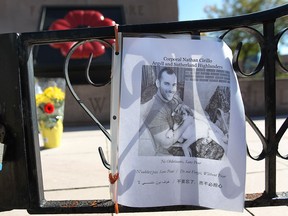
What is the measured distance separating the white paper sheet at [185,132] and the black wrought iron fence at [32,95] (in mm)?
91

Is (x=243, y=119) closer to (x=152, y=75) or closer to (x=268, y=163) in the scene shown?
(x=268, y=163)

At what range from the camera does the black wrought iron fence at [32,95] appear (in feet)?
5.74

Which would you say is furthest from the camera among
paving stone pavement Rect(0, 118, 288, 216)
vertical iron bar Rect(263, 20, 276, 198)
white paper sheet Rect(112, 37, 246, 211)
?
paving stone pavement Rect(0, 118, 288, 216)

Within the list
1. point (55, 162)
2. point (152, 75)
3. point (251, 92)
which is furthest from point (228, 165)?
point (251, 92)

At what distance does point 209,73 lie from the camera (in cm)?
168

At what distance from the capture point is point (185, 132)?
A: 5.55 feet

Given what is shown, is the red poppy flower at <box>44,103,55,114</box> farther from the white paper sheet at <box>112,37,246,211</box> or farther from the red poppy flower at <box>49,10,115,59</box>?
the red poppy flower at <box>49,10,115,59</box>

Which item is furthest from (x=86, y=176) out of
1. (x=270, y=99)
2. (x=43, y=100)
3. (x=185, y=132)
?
(x=270, y=99)

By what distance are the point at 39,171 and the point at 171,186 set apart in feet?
2.29

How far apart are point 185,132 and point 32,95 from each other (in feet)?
2.62

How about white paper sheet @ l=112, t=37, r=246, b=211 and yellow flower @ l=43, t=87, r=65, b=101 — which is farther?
yellow flower @ l=43, t=87, r=65, b=101

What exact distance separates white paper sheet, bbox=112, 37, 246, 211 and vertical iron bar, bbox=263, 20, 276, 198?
8.6 inches

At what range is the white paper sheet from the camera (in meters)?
1.67

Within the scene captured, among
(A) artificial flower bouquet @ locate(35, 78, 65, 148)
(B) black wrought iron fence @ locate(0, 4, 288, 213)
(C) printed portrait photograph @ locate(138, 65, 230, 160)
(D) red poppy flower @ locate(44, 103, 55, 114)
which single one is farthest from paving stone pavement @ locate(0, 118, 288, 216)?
(C) printed portrait photograph @ locate(138, 65, 230, 160)
